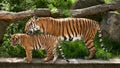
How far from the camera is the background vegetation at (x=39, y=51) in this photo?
7316 millimetres

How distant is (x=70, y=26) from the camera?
7121mm

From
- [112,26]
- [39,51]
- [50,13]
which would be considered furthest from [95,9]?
[39,51]

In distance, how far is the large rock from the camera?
25.6 ft

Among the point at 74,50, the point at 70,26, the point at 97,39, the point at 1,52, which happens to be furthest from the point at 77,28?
the point at 1,52

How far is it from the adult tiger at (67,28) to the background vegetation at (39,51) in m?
0.32

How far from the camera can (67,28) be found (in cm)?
710

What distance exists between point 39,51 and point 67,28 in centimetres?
78

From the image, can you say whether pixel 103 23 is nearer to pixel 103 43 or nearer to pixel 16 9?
pixel 103 43

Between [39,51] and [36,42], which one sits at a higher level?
[36,42]

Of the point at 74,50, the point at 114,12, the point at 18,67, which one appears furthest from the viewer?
the point at 114,12

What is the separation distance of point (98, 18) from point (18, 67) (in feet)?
8.39

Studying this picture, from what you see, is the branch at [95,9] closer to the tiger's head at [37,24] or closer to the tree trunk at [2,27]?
the tiger's head at [37,24]

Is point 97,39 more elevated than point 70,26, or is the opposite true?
point 70,26

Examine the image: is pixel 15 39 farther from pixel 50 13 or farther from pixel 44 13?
pixel 50 13
